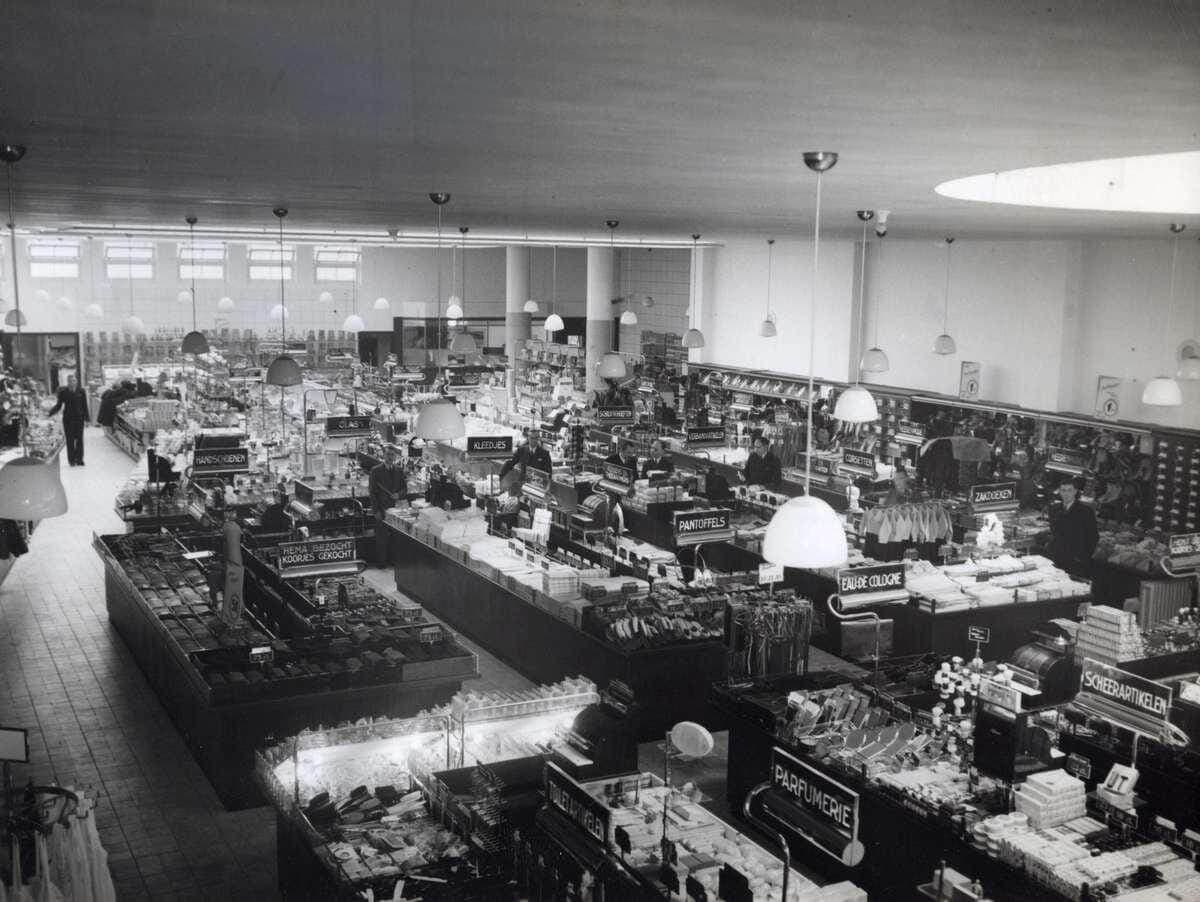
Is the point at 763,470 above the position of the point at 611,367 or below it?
below

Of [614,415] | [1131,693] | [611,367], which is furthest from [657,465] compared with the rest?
[1131,693]

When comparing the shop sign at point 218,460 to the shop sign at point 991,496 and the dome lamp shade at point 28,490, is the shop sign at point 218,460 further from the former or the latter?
the shop sign at point 991,496

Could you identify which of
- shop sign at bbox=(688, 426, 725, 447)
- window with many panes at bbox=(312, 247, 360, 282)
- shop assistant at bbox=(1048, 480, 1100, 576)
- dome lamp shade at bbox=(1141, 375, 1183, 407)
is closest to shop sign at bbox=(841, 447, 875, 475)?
shop assistant at bbox=(1048, 480, 1100, 576)

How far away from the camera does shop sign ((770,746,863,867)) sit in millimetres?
5230

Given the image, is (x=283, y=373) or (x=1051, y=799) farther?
(x=283, y=373)

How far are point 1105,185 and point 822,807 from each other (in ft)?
16.5

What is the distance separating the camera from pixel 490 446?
1527 centimetres

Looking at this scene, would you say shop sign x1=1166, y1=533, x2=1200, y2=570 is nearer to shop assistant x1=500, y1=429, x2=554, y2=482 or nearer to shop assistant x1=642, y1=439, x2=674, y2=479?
shop assistant x1=642, y1=439, x2=674, y2=479

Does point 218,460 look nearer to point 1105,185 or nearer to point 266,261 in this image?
point 1105,185

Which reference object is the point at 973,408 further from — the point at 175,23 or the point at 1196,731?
the point at 175,23

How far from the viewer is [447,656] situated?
28.9ft

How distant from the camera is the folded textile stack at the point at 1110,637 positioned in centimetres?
880

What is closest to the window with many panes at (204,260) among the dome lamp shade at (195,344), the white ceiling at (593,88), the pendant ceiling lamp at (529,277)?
the pendant ceiling lamp at (529,277)

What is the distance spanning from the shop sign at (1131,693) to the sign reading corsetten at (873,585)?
261 centimetres
